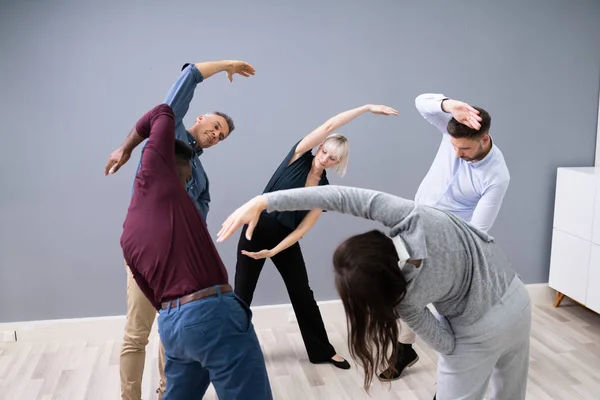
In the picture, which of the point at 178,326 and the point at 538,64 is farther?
the point at 538,64

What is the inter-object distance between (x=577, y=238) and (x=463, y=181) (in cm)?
138

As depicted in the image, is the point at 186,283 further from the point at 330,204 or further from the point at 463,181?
the point at 463,181

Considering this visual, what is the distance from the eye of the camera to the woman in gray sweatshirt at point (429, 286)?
1.48 m

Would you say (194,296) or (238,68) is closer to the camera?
(194,296)

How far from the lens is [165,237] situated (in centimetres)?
178

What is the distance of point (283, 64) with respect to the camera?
11.3ft

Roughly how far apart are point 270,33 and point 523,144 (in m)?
1.64

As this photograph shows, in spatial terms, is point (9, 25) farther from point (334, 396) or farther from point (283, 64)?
point (334, 396)

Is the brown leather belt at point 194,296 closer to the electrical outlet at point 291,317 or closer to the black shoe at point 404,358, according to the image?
the black shoe at point 404,358

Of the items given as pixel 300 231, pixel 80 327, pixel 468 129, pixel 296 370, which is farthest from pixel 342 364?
pixel 80 327

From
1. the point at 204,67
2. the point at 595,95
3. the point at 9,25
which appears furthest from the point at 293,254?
the point at 595,95

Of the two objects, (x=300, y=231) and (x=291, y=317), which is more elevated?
(x=300, y=231)

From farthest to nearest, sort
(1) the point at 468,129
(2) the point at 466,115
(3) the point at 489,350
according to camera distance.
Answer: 1. (1) the point at 468,129
2. (2) the point at 466,115
3. (3) the point at 489,350

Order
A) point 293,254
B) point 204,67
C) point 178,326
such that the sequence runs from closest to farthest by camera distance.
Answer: point 178,326, point 204,67, point 293,254
